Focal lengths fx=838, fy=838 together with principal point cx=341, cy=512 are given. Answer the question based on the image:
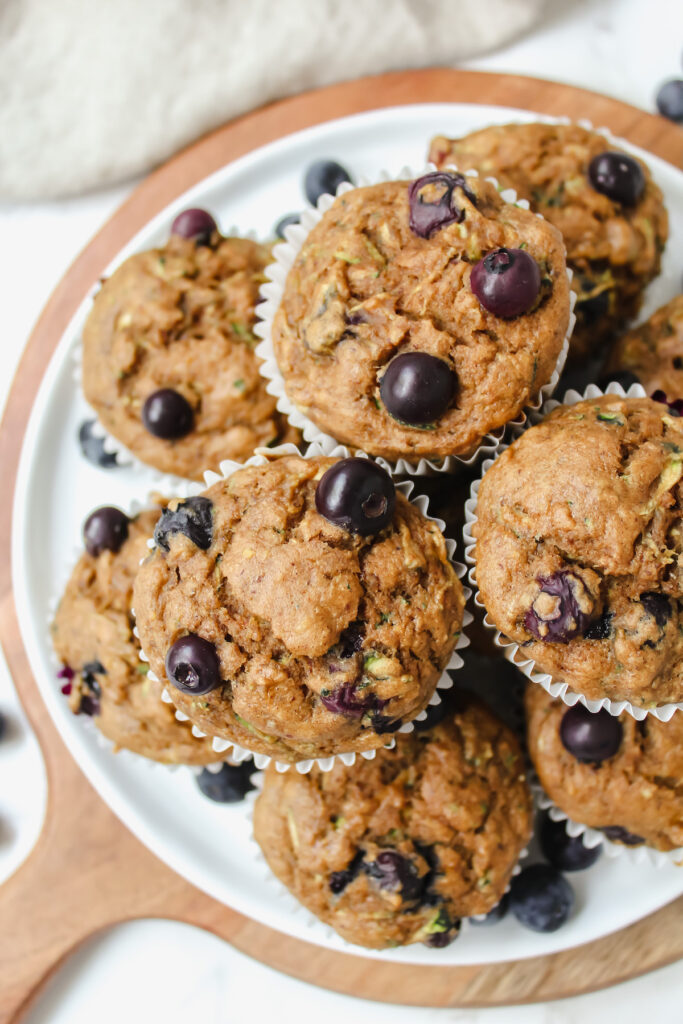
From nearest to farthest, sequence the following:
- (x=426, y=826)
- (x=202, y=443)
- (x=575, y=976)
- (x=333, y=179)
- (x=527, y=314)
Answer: (x=527, y=314), (x=426, y=826), (x=202, y=443), (x=575, y=976), (x=333, y=179)

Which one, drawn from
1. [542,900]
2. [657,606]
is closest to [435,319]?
[657,606]

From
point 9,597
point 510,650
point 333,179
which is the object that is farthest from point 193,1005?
point 333,179

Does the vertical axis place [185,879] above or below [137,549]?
below

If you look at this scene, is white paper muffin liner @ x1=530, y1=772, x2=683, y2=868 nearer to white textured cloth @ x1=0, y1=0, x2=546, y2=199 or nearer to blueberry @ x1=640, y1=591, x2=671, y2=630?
blueberry @ x1=640, y1=591, x2=671, y2=630

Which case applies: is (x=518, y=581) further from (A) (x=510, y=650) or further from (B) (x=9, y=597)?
(B) (x=9, y=597)

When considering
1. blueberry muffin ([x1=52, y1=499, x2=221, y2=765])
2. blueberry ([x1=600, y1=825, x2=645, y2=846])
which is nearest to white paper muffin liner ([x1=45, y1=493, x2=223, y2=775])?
blueberry muffin ([x1=52, y1=499, x2=221, y2=765])

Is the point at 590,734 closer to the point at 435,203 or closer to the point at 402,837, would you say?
the point at 402,837
